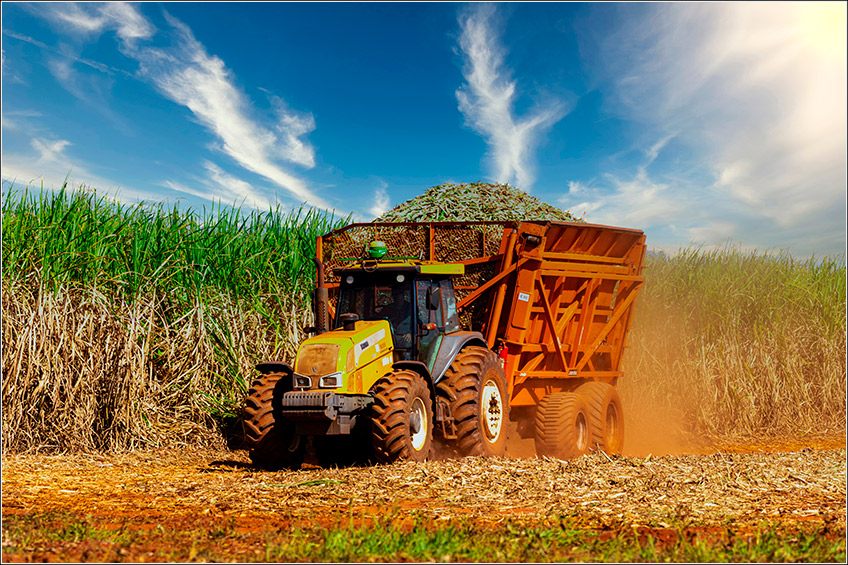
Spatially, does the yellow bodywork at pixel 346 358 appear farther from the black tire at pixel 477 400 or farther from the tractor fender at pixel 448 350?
the black tire at pixel 477 400

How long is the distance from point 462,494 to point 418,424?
1374 millimetres

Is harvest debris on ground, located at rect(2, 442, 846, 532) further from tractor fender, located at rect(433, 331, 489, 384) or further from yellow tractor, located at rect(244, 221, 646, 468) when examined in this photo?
tractor fender, located at rect(433, 331, 489, 384)

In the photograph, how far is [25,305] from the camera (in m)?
9.68

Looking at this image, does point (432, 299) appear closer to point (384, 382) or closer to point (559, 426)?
point (384, 382)

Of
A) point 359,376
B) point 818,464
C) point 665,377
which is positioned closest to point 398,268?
point 359,376

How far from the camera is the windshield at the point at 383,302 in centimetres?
801

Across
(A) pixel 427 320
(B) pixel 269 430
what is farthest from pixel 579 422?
(B) pixel 269 430

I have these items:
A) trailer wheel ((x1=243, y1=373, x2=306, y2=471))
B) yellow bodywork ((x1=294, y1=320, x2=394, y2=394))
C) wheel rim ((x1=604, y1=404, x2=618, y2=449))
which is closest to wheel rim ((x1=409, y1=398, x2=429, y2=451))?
yellow bodywork ((x1=294, y1=320, x2=394, y2=394))

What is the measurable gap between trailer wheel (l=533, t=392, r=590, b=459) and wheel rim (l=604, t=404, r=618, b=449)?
1002mm

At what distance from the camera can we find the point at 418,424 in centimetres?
733

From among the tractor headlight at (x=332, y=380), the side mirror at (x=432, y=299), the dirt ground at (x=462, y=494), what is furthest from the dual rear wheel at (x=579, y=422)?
the tractor headlight at (x=332, y=380)

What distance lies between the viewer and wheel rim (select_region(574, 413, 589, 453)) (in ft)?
29.9

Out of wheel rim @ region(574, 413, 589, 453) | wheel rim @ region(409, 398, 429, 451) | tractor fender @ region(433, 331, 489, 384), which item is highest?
tractor fender @ region(433, 331, 489, 384)

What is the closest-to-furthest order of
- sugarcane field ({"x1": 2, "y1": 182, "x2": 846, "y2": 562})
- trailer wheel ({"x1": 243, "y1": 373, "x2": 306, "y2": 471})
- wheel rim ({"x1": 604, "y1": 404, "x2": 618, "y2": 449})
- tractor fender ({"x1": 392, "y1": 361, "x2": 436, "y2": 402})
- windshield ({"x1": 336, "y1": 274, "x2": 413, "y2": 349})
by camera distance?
sugarcane field ({"x1": 2, "y1": 182, "x2": 846, "y2": 562}) → trailer wheel ({"x1": 243, "y1": 373, "x2": 306, "y2": 471}) → tractor fender ({"x1": 392, "y1": 361, "x2": 436, "y2": 402}) → windshield ({"x1": 336, "y1": 274, "x2": 413, "y2": 349}) → wheel rim ({"x1": 604, "y1": 404, "x2": 618, "y2": 449})
